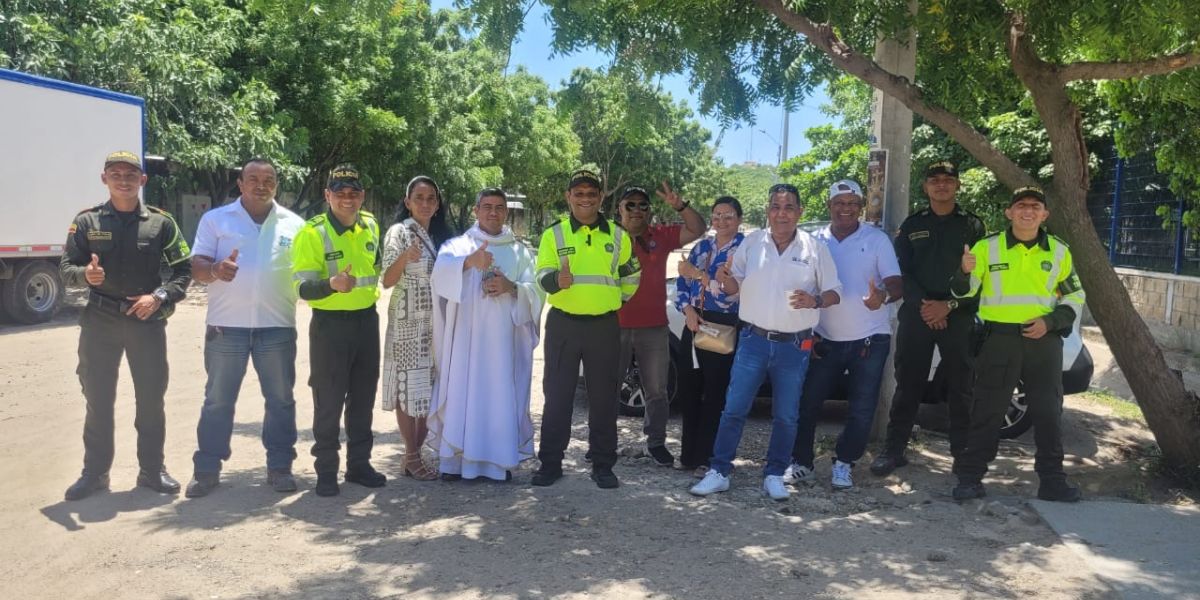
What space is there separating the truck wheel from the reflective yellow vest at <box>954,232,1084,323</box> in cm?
1226

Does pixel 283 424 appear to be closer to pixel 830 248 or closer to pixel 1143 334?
pixel 830 248

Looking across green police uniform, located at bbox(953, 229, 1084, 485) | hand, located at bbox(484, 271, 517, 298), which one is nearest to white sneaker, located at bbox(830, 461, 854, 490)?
green police uniform, located at bbox(953, 229, 1084, 485)

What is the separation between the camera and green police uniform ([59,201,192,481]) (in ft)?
17.2

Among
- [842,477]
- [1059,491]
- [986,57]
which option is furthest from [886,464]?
[986,57]

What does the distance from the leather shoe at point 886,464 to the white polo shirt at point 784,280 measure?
121 cm

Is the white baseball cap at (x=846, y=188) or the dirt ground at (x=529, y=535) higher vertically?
the white baseball cap at (x=846, y=188)

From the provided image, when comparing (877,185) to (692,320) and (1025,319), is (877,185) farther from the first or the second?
(692,320)

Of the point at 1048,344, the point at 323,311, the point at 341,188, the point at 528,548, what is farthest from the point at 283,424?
the point at 1048,344

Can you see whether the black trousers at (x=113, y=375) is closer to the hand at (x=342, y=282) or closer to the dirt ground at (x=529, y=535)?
the dirt ground at (x=529, y=535)

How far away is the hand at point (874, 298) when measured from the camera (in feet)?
18.6

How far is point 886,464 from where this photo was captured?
616 centimetres

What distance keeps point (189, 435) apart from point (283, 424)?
5.53 ft

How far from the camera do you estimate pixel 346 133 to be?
72.1 feet

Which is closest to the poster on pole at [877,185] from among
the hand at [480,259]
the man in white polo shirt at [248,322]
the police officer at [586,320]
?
the police officer at [586,320]
